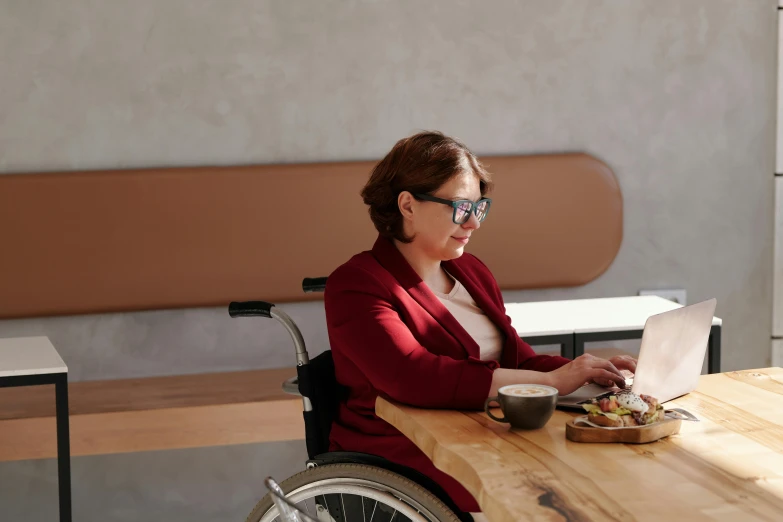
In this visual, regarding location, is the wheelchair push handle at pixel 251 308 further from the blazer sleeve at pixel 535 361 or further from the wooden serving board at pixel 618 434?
the wooden serving board at pixel 618 434

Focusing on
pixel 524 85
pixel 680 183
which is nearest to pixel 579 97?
pixel 524 85

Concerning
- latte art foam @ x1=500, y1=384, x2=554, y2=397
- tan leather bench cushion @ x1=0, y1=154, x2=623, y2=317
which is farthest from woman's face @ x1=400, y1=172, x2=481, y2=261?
tan leather bench cushion @ x1=0, y1=154, x2=623, y2=317

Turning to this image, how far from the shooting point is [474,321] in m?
2.26

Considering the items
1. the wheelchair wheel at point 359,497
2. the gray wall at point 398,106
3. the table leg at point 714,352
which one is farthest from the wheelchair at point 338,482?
the gray wall at point 398,106

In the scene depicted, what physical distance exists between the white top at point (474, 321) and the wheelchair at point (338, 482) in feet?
1.00

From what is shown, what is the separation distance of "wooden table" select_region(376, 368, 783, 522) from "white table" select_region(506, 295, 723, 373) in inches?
45.6

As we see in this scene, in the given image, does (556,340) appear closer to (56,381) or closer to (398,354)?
(398,354)

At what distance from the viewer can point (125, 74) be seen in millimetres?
3625

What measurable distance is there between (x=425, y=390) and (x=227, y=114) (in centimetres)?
212

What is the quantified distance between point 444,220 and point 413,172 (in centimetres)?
13

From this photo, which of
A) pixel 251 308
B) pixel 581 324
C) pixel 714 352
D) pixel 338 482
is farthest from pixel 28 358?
pixel 714 352

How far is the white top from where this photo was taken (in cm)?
224

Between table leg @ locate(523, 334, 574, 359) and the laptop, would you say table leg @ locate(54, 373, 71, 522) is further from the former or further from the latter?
the laptop

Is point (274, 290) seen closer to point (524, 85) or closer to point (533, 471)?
point (524, 85)
